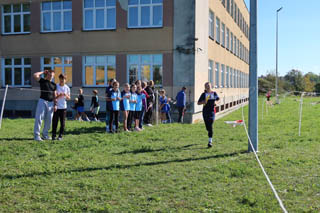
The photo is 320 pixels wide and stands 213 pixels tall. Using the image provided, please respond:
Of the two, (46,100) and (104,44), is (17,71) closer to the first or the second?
(104,44)

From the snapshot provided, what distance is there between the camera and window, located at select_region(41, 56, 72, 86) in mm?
22031

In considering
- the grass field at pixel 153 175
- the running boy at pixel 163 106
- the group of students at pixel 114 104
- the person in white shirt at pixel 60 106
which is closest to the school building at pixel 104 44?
the running boy at pixel 163 106

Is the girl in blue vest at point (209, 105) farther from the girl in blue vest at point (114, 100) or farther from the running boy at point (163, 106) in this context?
the running boy at point (163, 106)

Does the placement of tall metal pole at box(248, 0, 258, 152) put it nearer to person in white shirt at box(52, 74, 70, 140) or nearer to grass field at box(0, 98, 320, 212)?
grass field at box(0, 98, 320, 212)

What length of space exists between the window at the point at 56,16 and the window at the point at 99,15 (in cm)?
111

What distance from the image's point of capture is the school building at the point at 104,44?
1984cm

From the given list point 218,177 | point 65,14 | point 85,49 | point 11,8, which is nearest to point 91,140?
point 218,177

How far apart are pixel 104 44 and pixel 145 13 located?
9.70 feet

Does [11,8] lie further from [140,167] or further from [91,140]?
[140,167]

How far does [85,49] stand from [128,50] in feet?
8.82

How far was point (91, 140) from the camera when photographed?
10539mm

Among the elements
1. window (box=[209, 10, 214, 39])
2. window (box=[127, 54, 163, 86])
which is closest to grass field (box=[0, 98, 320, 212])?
window (box=[127, 54, 163, 86])

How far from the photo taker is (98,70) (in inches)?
850

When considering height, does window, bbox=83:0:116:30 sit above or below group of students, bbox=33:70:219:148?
above
